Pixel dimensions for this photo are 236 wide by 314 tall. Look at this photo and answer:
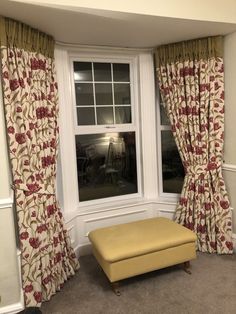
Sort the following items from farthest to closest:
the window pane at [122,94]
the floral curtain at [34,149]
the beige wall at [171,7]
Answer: the window pane at [122,94] → the floral curtain at [34,149] → the beige wall at [171,7]

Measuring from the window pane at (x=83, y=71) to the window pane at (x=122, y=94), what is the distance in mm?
350

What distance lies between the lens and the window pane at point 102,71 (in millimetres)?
3059

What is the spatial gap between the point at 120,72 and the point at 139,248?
1990 millimetres

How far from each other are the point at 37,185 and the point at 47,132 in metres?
0.48

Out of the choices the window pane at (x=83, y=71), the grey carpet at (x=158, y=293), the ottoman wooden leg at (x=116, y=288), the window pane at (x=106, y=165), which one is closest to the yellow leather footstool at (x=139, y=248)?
the ottoman wooden leg at (x=116, y=288)

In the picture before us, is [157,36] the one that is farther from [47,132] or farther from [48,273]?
[48,273]

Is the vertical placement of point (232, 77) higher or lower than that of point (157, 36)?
lower

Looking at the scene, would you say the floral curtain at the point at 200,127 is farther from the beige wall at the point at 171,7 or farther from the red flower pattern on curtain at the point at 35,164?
the red flower pattern on curtain at the point at 35,164

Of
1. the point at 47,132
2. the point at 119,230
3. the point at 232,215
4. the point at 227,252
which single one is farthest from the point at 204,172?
the point at 47,132

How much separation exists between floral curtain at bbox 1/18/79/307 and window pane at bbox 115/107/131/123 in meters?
0.91

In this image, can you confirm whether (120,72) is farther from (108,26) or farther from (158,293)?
(158,293)

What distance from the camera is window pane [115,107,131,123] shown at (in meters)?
3.20

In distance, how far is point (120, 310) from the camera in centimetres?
211

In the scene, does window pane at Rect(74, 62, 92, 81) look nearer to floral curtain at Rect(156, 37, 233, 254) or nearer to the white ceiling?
the white ceiling
